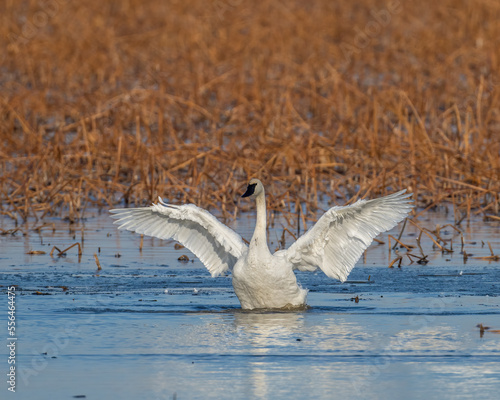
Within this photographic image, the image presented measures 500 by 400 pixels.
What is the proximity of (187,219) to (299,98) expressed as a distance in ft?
31.0

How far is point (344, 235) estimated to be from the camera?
8445 mm

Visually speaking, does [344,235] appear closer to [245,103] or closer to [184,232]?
[184,232]

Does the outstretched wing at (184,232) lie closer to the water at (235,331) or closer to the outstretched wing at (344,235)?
the water at (235,331)

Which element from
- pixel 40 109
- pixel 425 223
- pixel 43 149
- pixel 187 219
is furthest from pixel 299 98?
pixel 187 219

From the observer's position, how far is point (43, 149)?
13.7 meters

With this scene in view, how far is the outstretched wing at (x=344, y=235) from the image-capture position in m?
8.17

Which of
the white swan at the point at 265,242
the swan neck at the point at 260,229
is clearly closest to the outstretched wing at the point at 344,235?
the white swan at the point at 265,242

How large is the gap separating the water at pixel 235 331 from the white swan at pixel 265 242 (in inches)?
7.0

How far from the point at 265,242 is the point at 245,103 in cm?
795

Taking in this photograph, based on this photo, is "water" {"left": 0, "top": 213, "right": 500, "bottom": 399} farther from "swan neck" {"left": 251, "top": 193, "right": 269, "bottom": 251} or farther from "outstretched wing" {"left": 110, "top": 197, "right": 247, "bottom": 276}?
"swan neck" {"left": 251, "top": 193, "right": 269, "bottom": 251}

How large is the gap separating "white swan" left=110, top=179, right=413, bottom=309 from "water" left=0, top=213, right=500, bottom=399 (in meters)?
0.18

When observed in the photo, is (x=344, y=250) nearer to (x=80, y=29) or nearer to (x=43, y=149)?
(x=43, y=149)

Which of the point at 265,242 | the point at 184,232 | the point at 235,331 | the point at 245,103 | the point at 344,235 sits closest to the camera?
the point at 235,331

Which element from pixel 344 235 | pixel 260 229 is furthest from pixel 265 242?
pixel 344 235
